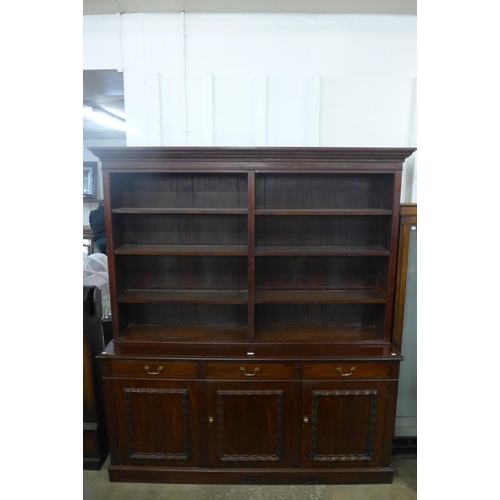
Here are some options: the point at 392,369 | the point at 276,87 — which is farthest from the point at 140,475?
the point at 276,87

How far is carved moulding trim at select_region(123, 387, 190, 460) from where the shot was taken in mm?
1782

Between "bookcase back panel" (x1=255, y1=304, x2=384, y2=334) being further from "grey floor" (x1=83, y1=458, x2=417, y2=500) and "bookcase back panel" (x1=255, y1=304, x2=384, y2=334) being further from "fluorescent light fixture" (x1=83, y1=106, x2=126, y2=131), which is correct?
"fluorescent light fixture" (x1=83, y1=106, x2=126, y2=131)

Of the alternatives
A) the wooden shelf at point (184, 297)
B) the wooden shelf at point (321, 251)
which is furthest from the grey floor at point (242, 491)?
the wooden shelf at point (321, 251)

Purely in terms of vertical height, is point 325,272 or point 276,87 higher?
point 276,87

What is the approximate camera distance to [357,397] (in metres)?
1.78

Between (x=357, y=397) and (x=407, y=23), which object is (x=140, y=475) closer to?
(x=357, y=397)

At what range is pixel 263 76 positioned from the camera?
195 centimetres

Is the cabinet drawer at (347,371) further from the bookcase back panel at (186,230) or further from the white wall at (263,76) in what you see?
the white wall at (263,76)

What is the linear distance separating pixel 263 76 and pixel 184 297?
149 cm

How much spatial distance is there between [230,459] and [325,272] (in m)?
1.28

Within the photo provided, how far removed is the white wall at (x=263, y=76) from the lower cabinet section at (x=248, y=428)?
143cm

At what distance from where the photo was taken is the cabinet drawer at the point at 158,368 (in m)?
1.77
